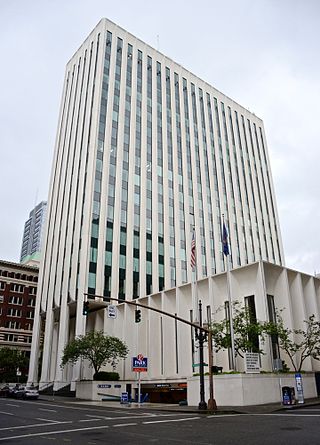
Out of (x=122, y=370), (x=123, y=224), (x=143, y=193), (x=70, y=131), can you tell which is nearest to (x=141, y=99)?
(x=70, y=131)

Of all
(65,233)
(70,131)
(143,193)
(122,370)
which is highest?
(70,131)

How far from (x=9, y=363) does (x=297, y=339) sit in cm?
5429

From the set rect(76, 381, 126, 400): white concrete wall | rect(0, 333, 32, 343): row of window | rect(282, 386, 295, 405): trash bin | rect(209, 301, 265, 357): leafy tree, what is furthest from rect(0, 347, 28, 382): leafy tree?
rect(282, 386, 295, 405): trash bin

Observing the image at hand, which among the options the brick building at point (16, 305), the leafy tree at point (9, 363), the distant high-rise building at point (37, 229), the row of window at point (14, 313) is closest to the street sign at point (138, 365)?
the leafy tree at point (9, 363)

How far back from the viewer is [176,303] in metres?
45.0

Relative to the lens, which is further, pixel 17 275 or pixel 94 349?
pixel 17 275

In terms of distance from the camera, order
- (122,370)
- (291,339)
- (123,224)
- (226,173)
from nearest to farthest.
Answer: (291,339) → (122,370) → (123,224) → (226,173)

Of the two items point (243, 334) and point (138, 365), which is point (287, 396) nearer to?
point (243, 334)

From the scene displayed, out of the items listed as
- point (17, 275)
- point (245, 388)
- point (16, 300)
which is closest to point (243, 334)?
point (245, 388)

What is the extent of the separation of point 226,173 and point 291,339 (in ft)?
152

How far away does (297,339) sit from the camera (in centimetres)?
3662

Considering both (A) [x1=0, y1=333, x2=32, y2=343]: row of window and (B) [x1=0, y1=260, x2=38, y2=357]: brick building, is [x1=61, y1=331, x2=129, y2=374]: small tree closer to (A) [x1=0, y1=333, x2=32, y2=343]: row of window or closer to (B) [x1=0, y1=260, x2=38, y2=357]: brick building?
(A) [x1=0, y1=333, x2=32, y2=343]: row of window

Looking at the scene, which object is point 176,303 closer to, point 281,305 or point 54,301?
point 281,305

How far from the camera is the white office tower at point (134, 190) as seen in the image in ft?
182
